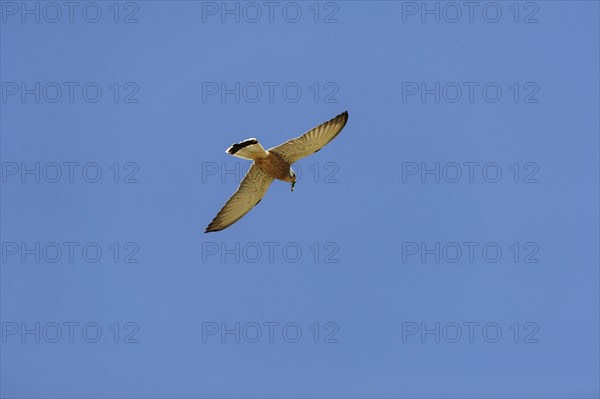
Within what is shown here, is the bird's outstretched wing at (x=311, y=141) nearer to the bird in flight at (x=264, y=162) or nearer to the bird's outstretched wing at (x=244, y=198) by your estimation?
the bird in flight at (x=264, y=162)

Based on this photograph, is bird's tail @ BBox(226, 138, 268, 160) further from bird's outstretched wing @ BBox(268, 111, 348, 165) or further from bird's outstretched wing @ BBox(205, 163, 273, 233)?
bird's outstretched wing @ BBox(205, 163, 273, 233)

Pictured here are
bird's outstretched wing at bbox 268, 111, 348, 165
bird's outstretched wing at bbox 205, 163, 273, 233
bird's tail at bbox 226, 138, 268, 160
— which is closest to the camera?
bird's tail at bbox 226, 138, 268, 160

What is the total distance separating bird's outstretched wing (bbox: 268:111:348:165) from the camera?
15570 mm

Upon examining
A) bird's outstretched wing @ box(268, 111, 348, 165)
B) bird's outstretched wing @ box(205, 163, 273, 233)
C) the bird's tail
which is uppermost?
bird's outstretched wing @ box(268, 111, 348, 165)

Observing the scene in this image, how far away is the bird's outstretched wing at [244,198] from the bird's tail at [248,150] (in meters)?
0.41

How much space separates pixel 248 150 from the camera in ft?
51.9

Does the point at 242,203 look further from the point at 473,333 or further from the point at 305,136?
the point at 473,333

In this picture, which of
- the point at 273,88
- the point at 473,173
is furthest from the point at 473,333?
the point at 273,88

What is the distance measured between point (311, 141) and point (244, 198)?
180cm

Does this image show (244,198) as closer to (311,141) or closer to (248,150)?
(248,150)

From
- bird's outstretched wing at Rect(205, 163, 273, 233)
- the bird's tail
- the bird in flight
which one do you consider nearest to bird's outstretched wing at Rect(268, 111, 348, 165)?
the bird in flight

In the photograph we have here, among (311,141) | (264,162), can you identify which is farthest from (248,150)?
(311,141)

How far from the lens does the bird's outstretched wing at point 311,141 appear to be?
51.1 feet

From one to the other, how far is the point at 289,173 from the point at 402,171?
20.6ft
